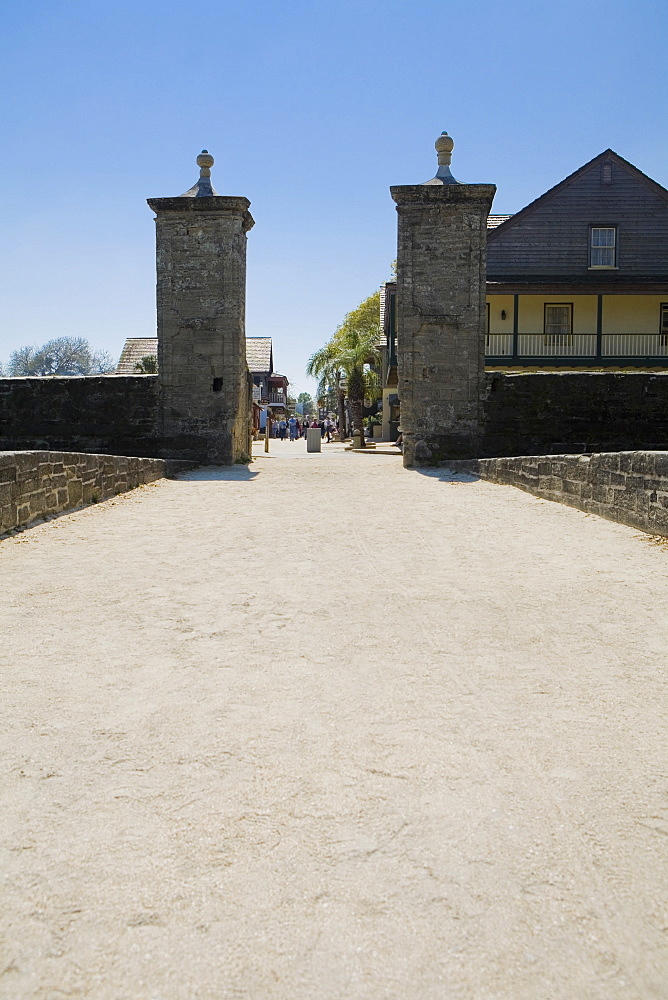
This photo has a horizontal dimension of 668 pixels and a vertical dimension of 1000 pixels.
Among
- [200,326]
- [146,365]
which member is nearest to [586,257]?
[200,326]

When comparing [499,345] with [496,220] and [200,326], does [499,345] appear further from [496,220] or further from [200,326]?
[200,326]

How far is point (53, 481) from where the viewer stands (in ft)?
27.0

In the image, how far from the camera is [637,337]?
2858cm

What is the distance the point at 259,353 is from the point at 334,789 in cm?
5835

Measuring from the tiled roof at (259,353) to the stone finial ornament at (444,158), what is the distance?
135ft

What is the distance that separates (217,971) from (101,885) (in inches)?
16.2

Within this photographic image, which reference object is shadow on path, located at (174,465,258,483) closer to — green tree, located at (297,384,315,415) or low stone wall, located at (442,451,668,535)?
low stone wall, located at (442,451,668,535)

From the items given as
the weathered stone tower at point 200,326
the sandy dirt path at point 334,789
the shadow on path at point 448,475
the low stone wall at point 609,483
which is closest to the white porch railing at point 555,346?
the shadow on path at point 448,475

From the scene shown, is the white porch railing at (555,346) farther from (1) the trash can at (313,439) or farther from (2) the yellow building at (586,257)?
(1) the trash can at (313,439)

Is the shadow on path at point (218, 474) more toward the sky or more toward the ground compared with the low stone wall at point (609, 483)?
more toward the ground

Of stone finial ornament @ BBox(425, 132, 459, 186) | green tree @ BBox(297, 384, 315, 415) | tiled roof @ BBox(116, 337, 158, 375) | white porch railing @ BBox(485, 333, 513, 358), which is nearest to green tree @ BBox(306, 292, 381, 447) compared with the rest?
white porch railing @ BBox(485, 333, 513, 358)

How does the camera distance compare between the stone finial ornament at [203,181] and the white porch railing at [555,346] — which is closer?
the stone finial ornament at [203,181]

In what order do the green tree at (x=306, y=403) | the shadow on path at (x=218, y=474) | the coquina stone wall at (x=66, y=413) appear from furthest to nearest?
the green tree at (x=306, y=403)
the coquina stone wall at (x=66, y=413)
the shadow on path at (x=218, y=474)

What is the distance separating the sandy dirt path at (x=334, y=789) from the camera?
5.59 ft
